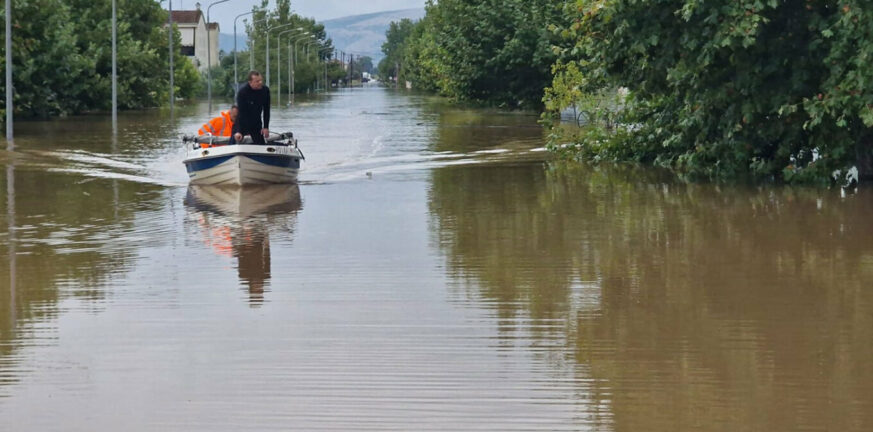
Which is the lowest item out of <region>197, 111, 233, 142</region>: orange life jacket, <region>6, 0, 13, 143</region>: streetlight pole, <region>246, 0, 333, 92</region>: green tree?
<region>197, 111, 233, 142</region>: orange life jacket

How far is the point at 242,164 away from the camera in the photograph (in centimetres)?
2170

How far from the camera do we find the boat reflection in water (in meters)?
12.9

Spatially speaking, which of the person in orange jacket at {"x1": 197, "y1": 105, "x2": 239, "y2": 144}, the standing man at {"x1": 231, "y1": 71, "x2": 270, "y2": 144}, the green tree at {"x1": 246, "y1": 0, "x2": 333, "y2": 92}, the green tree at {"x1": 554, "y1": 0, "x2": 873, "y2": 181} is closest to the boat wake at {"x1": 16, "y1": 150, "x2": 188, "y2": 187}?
the person in orange jacket at {"x1": 197, "y1": 105, "x2": 239, "y2": 144}

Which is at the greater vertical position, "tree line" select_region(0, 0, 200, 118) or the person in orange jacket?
"tree line" select_region(0, 0, 200, 118)

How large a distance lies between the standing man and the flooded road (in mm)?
1691

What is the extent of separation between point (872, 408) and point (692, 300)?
336 centimetres

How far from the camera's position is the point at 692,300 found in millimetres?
10922

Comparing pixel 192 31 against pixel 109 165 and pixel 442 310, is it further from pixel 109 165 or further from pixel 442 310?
pixel 442 310

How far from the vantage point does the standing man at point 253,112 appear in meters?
22.1

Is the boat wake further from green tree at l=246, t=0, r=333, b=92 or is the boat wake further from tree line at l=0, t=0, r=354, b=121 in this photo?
green tree at l=246, t=0, r=333, b=92

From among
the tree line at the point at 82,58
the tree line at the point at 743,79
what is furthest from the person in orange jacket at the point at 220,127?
the tree line at the point at 82,58

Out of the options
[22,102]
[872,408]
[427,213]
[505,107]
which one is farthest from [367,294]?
[505,107]

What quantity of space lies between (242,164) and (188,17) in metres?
140

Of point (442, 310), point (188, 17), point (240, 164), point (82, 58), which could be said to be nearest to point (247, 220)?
point (240, 164)
